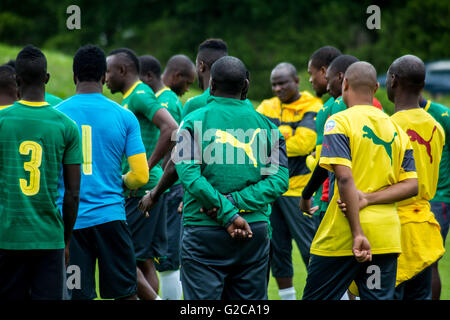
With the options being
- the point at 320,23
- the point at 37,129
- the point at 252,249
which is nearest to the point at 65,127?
the point at 37,129

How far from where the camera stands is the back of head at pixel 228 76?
4.28 meters

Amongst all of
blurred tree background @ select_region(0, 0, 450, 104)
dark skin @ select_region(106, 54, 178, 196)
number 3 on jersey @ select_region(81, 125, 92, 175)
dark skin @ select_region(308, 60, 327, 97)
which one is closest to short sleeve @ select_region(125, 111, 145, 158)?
number 3 on jersey @ select_region(81, 125, 92, 175)

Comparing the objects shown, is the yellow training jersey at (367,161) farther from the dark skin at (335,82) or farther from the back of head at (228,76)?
the dark skin at (335,82)

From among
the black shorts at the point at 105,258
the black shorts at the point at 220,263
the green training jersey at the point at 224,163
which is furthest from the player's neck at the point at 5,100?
the black shorts at the point at 220,263

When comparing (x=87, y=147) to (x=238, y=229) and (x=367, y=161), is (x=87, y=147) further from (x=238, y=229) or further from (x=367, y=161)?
(x=367, y=161)

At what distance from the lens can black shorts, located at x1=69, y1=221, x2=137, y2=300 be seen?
4871mm

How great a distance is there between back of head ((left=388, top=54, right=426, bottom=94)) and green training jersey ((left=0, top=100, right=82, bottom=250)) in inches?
105

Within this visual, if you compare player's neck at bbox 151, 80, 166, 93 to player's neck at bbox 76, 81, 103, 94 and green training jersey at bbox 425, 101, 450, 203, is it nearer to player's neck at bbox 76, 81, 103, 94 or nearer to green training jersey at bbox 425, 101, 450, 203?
player's neck at bbox 76, 81, 103, 94

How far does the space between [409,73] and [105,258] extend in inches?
110

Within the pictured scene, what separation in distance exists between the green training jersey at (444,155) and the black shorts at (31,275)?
3.69 metres

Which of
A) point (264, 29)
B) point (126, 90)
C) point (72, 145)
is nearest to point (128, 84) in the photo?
point (126, 90)

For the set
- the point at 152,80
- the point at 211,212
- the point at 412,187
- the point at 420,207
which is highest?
the point at 152,80

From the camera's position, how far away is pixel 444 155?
621 centimetres
